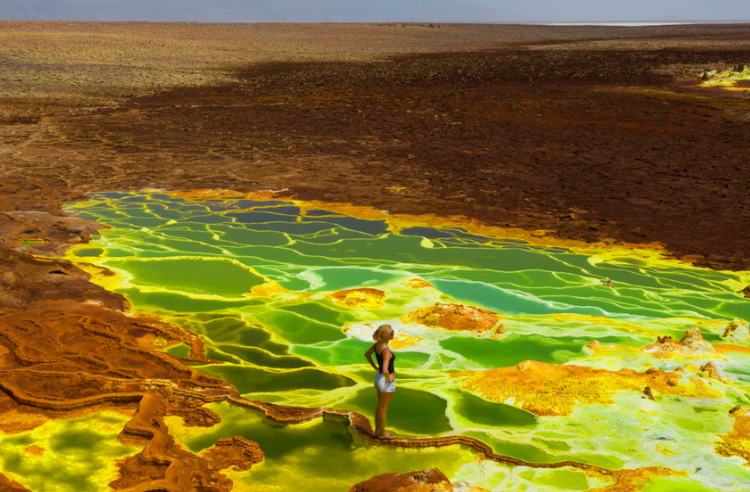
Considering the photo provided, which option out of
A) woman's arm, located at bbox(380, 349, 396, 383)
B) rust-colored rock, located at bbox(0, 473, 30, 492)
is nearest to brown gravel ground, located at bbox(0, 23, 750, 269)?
woman's arm, located at bbox(380, 349, 396, 383)

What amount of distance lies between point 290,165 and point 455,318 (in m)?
10.4

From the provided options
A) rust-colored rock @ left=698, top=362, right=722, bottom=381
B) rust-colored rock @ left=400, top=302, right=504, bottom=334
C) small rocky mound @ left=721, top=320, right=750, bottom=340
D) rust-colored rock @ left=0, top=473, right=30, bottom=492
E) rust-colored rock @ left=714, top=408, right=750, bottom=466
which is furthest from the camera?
rust-colored rock @ left=400, top=302, right=504, bottom=334

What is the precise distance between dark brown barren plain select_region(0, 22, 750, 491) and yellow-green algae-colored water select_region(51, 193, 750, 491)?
0.42 metres

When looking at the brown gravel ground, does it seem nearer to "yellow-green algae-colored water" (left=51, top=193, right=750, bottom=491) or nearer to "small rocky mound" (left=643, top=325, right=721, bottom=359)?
"yellow-green algae-colored water" (left=51, top=193, right=750, bottom=491)

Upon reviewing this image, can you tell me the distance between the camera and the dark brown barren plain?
23.4ft

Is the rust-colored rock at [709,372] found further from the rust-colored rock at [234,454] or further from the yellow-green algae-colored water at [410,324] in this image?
the rust-colored rock at [234,454]

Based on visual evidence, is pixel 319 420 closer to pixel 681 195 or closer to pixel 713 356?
pixel 713 356

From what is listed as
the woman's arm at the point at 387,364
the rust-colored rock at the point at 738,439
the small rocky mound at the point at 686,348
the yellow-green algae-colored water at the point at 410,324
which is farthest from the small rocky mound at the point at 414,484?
the small rocky mound at the point at 686,348

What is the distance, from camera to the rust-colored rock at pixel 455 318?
908 centimetres

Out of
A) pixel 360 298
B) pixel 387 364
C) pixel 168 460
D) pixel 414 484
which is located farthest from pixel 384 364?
pixel 360 298

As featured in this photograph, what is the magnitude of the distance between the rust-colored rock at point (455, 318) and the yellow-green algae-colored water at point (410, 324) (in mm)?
218

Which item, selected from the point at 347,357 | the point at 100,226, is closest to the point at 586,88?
the point at 100,226

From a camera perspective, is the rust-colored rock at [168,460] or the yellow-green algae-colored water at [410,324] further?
the yellow-green algae-colored water at [410,324]

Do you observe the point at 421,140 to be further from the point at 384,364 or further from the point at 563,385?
the point at 384,364
